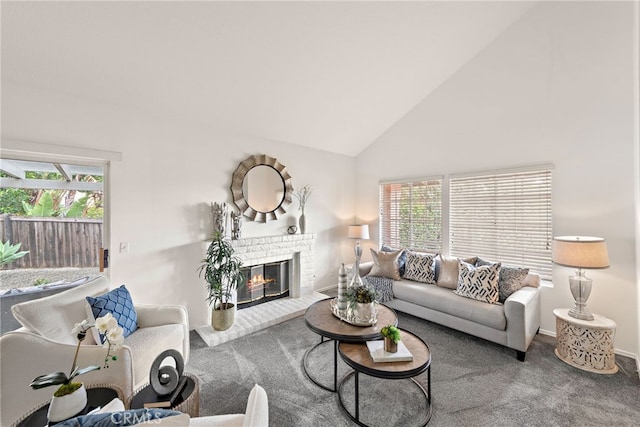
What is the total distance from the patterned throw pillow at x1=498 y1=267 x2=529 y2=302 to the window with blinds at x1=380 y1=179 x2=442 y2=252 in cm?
117

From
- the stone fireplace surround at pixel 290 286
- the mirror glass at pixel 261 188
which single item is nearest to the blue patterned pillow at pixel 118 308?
the stone fireplace surround at pixel 290 286

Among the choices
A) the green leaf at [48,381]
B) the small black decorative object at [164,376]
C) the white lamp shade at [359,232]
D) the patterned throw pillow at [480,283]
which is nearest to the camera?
the green leaf at [48,381]

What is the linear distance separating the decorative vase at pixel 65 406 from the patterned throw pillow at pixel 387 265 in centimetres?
331

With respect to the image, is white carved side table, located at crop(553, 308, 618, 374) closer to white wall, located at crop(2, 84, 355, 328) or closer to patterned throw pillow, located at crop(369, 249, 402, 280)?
patterned throw pillow, located at crop(369, 249, 402, 280)

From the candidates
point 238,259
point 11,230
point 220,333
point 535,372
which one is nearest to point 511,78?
point 535,372

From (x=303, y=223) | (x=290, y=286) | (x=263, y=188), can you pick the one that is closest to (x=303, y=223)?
(x=303, y=223)

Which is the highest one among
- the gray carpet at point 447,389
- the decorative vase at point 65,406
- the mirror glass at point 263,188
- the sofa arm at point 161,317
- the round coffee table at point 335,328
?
the mirror glass at point 263,188

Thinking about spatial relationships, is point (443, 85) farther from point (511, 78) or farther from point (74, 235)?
point (74, 235)

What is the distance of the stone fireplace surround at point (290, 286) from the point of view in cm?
303

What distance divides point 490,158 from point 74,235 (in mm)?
4989

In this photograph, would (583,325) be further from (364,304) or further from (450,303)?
(364,304)

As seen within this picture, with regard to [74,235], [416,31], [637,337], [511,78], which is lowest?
[637,337]

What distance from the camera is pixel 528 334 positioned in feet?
8.41

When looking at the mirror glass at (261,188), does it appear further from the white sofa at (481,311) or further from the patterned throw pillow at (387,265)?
the white sofa at (481,311)
